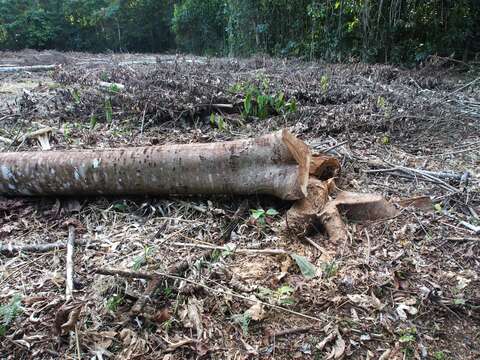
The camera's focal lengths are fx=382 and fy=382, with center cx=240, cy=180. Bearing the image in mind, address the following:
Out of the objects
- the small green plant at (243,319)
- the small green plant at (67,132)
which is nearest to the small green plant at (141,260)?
the small green plant at (243,319)

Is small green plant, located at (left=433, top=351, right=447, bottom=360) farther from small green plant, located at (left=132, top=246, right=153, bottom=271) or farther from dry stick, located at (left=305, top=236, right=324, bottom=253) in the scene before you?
small green plant, located at (left=132, top=246, right=153, bottom=271)

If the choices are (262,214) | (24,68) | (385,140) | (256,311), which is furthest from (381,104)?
(24,68)

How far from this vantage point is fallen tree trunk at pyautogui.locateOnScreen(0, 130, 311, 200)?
225 centimetres

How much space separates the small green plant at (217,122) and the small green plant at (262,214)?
4.91 ft

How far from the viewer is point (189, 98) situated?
13.4ft

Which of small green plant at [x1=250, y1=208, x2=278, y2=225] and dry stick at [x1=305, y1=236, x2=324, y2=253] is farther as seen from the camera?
small green plant at [x1=250, y1=208, x2=278, y2=225]

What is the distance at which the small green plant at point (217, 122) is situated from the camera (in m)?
3.64

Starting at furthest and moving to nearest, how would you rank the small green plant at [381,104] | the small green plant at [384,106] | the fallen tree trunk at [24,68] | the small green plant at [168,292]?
the fallen tree trunk at [24,68] → the small green plant at [381,104] → the small green plant at [384,106] → the small green plant at [168,292]

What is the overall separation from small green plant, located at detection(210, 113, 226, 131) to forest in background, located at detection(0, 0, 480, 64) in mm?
4660

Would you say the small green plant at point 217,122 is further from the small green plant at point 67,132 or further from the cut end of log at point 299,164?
the cut end of log at point 299,164

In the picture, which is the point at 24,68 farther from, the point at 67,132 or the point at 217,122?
the point at 217,122

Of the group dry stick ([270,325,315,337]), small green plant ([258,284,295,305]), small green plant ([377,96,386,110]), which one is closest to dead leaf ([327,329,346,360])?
dry stick ([270,325,315,337])

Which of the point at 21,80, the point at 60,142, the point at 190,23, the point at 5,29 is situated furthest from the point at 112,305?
the point at 5,29

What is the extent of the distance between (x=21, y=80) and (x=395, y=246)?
23.5ft
